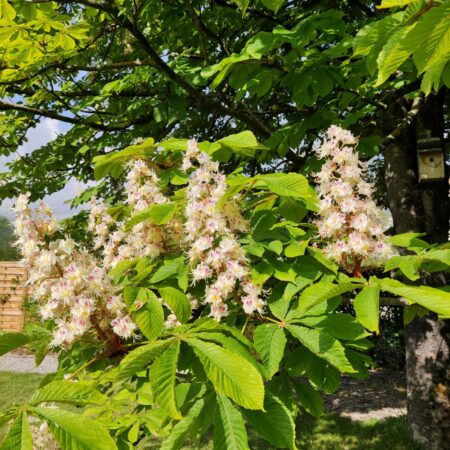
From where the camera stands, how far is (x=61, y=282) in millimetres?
1676

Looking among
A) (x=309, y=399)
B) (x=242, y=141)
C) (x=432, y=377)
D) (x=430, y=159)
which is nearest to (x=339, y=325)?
(x=309, y=399)

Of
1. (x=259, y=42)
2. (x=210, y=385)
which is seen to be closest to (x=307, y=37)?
(x=259, y=42)

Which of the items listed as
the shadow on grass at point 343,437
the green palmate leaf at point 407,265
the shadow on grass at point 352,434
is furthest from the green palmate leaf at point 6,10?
the shadow on grass at point 352,434

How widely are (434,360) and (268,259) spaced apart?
3812 mm

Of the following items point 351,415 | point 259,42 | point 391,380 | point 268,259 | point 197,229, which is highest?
point 259,42

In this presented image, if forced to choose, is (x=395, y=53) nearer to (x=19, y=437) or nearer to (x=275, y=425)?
(x=275, y=425)

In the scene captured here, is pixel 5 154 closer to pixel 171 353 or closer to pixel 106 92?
pixel 106 92

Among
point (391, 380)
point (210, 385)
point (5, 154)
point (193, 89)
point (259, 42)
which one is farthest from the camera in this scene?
point (391, 380)

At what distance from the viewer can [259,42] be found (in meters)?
2.37

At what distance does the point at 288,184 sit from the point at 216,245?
398 millimetres

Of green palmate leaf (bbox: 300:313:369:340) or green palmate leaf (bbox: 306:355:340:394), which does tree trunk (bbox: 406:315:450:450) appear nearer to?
green palmate leaf (bbox: 306:355:340:394)

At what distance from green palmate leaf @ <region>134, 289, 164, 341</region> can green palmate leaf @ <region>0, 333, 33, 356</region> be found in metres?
0.43

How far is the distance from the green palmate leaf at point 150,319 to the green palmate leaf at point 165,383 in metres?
0.25

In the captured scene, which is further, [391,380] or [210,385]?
[391,380]
